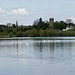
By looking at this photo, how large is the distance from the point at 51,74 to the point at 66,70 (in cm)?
152

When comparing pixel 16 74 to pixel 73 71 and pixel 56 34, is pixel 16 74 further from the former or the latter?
pixel 56 34

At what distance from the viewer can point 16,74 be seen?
1493 centimetres

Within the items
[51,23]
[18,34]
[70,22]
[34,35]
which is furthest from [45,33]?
[70,22]

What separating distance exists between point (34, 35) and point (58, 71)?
98667 millimetres

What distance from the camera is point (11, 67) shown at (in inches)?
685

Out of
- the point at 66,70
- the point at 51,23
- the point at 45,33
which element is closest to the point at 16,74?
the point at 66,70

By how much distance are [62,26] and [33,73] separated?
552 ft

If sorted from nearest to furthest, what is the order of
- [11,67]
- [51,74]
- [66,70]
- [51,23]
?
[51,74]
[66,70]
[11,67]
[51,23]

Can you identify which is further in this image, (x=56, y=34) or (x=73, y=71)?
(x=56, y=34)

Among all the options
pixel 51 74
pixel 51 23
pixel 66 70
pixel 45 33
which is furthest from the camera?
pixel 51 23

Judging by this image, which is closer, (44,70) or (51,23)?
(44,70)

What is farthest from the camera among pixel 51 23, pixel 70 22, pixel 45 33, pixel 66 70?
pixel 70 22

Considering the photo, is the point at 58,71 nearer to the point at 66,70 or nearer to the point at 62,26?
the point at 66,70

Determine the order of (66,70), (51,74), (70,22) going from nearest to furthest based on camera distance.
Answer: (51,74) < (66,70) < (70,22)
